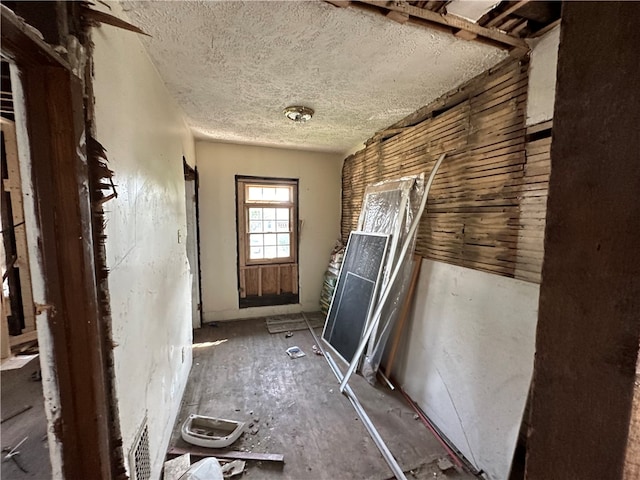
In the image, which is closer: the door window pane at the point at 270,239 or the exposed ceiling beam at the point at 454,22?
the exposed ceiling beam at the point at 454,22

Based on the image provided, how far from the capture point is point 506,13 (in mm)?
1142

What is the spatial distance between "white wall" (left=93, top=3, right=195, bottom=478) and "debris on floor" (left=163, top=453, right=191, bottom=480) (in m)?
0.07

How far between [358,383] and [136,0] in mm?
2685

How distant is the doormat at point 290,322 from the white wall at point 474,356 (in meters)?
1.58

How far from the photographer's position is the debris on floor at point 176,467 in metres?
1.45

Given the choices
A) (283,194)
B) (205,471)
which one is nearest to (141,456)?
(205,471)

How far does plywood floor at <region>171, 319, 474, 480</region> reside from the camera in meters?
1.55

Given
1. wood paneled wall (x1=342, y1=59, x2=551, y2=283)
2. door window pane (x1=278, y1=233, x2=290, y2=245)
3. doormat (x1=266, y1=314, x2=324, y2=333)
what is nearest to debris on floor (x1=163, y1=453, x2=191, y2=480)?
doormat (x1=266, y1=314, x2=324, y2=333)

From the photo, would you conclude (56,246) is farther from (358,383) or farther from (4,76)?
(358,383)

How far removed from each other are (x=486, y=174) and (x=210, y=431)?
2.37 metres

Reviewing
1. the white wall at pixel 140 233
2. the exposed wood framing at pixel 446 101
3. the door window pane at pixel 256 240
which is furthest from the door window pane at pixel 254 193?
the exposed wood framing at pixel 446 101

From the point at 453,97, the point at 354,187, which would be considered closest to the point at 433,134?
the point at 453,97

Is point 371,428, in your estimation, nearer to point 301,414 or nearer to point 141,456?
point 301,414

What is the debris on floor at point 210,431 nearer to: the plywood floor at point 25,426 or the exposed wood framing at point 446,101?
the plywood floor at point 25,426
